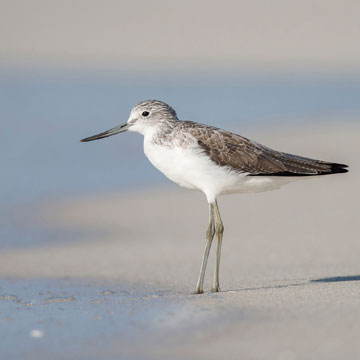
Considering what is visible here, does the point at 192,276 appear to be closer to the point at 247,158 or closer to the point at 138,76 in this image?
the point at 247,158

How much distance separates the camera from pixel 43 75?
105ft

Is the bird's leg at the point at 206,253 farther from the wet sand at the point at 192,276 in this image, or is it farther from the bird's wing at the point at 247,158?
the bird's wing at the point at 247,158

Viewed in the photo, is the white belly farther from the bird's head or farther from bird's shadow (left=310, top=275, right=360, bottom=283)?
bird's shadow (left=310, top=275, right=360, bottom=283)

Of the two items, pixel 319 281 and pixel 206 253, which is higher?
pixel 206 253

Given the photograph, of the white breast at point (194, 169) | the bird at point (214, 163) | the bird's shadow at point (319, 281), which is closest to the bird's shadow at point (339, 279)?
→ the bird's shadow at point (319, 281)

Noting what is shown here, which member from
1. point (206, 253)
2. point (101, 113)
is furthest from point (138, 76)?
point (206, 253)

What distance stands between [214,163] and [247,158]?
0.36 metres

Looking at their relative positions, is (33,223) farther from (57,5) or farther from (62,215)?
(57,5)

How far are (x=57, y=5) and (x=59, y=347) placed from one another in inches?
2180

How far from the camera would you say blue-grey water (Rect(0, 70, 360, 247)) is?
50.0 ft

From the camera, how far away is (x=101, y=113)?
22469mm

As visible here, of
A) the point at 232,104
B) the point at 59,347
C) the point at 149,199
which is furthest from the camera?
the point at 232,104

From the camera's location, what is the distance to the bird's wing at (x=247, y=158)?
8.45 metres

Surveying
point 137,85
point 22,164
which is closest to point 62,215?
point 22,164
